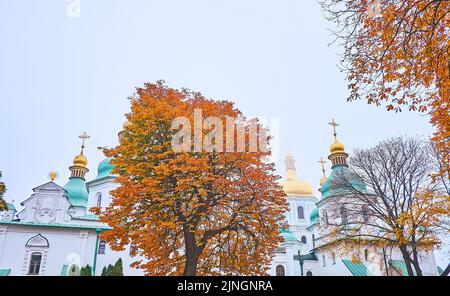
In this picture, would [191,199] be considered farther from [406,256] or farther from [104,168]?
[406,256]

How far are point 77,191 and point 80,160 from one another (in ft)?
10.9

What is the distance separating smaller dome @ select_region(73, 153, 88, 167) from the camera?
7168 millimetres

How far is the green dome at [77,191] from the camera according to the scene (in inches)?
395

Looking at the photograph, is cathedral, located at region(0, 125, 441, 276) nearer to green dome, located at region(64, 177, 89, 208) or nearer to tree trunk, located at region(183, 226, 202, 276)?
green dome, located at region(64, 177, 89, 208)

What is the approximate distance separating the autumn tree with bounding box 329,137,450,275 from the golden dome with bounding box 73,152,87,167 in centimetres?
560

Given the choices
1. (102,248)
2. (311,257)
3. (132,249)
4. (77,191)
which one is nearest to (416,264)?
(311,257)

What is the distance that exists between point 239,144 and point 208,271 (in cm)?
220

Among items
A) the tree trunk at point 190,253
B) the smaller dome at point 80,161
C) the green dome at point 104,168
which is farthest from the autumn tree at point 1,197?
the tree trunk at point 190,253

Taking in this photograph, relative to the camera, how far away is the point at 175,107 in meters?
6.57

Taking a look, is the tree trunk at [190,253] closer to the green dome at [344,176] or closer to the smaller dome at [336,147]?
the smaller dome at [336,147]

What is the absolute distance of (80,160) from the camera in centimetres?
744

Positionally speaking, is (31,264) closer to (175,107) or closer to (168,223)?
(168,223)

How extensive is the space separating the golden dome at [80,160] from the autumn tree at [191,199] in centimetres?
103
